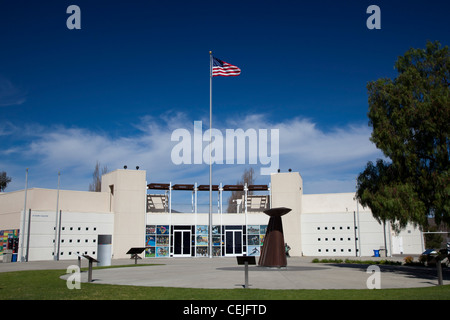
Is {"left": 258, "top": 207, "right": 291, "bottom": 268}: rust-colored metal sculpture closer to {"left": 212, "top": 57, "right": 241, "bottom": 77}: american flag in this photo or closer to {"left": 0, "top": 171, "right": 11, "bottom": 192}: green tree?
{"left": 212, "top": 57, "right": 241, "bottom": 77}: american flag

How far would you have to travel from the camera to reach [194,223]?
1658 inches

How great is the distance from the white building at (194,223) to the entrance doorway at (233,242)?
4.1 inches

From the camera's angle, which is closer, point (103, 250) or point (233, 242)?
point (103, 250)

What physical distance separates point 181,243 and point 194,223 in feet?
8.05

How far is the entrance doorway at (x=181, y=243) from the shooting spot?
4191cm

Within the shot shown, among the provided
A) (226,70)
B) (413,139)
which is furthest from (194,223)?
(413,139)

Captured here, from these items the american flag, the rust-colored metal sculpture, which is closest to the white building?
the american flag

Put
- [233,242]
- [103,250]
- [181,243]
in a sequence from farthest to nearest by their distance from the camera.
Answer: [233,242], [181,243], [103,250]

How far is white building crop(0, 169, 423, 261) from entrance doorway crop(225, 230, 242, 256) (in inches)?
4.1

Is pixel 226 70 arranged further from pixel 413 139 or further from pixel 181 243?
pixel 413 139

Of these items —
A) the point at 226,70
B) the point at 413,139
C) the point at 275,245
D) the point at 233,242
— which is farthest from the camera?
the point at 233,242

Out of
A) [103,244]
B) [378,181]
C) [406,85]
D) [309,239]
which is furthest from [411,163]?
[309,239]

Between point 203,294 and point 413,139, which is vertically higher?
point 413,139
